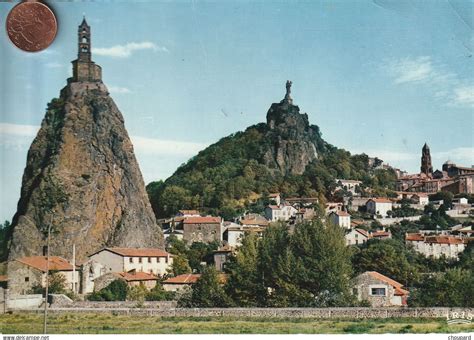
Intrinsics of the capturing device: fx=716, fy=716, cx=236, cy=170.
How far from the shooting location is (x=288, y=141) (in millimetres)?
100625

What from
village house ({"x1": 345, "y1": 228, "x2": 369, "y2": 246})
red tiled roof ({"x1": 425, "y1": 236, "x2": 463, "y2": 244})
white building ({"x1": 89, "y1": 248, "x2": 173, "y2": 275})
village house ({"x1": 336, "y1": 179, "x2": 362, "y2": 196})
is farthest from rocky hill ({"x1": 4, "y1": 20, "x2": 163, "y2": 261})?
village house ({"x1": 336, "y1": 179, "x2": 362, "y2": 196})

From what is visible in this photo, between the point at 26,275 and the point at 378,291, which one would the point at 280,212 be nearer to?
the point at 26,275

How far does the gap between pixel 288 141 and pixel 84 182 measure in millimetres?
45142

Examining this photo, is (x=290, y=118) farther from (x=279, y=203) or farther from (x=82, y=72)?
(x=82, y=72)

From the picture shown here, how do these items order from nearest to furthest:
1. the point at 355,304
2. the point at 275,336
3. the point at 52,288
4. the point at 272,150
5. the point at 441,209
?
the point at 275,336 < the point at 355,304 < the point at 52,288 < the point at 441,209 < the point at 272,150

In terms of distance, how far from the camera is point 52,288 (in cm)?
3594

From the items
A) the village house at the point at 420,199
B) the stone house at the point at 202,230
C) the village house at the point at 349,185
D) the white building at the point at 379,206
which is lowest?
the stone house at the point at 202,230

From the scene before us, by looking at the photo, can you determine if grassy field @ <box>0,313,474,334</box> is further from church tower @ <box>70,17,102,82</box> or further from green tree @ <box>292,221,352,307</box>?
church tower @ <box>70,17,102,82</box>

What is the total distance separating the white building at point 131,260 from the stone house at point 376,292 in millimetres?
18808

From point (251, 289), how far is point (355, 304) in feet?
14.0

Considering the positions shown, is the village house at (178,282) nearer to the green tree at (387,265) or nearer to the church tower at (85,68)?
the green tree at (387,265)

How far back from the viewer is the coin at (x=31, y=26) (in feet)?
51.1

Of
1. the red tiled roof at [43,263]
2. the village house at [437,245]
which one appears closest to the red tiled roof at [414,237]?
the village house at [437,245]

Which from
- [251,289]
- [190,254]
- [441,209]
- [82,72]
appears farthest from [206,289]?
[441,209]
